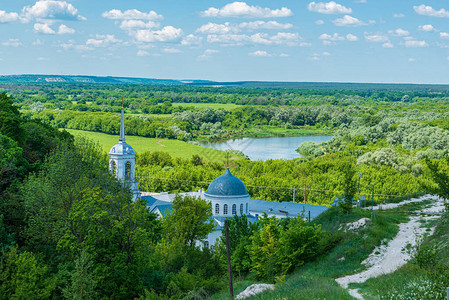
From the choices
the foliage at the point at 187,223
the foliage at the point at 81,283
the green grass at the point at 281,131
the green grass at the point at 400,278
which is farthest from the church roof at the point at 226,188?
the green grass at the point at 281,131

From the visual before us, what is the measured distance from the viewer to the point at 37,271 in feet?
65.8

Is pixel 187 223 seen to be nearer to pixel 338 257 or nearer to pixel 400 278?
pixel 338 257

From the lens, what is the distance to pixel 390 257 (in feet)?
66.2

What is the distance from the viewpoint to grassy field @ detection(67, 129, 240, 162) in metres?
85.8

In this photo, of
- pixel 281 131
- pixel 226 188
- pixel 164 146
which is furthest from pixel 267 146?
pixel 226 188

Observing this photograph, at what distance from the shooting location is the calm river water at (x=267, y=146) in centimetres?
9069

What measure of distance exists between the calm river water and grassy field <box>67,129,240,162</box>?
6324 mm

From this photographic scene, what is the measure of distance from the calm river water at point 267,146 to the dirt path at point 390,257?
207 ft

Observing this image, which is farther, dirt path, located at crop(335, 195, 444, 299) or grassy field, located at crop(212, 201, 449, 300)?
dirt path, located at crop(335, 195, 444, 299)

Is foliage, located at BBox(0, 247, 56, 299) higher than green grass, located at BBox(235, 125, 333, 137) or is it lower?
higher

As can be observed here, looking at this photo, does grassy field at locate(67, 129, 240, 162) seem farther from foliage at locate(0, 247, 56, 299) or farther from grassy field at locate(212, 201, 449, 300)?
foliage at locate(0, 247, 56, 299)

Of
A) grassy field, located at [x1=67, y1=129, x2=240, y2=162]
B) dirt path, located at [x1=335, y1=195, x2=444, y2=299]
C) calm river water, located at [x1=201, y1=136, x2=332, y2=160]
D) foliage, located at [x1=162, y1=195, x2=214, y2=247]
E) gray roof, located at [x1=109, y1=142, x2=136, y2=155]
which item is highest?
gray roof, located at [x1=109, y1=142, x2=136, y2=155]

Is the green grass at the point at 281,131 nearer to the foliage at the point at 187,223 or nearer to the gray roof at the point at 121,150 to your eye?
the gray roof at the point at 121,150

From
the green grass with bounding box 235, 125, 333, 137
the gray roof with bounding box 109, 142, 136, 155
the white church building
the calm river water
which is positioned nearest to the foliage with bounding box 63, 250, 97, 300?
the white church building
